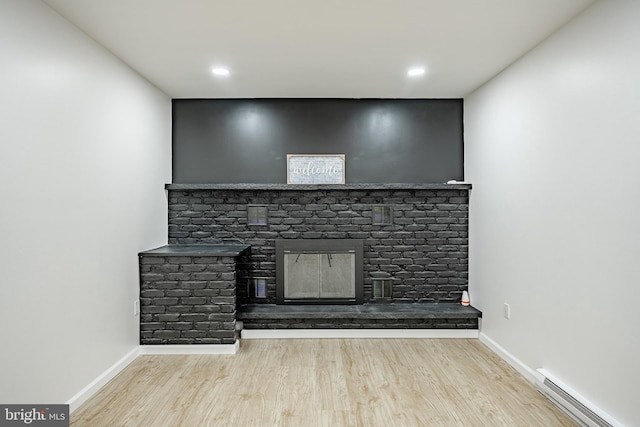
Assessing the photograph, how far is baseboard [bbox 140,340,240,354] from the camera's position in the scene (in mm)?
3479

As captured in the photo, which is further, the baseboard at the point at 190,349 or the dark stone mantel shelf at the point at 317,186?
the dark stone mantel shelf at the point at 317,186

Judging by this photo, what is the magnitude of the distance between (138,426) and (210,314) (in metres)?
1.23

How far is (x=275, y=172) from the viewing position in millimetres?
4273

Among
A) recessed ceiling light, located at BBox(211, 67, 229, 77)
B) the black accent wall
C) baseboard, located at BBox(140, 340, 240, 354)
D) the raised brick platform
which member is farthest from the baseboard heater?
recessed ceiling light, located at BBox(211, 67, 229, 77)

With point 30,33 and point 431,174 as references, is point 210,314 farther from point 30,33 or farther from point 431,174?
point 431,174

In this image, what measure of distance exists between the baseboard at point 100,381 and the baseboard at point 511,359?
316 cm

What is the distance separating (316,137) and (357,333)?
6.99 feet

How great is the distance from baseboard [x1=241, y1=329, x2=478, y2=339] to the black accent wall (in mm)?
1592

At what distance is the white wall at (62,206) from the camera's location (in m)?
1.99

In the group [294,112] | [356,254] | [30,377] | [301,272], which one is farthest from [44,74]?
[356,254]

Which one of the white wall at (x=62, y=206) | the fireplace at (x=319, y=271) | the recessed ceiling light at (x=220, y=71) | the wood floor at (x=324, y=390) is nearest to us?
the white wall at (x=62, y=206)

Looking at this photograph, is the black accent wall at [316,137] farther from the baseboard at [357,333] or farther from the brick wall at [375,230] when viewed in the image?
the baseboard at [357,333]

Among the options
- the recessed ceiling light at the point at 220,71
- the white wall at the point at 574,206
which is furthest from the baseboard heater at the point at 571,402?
the recessed ceiling light at the point at 220,71

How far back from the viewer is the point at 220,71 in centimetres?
336
